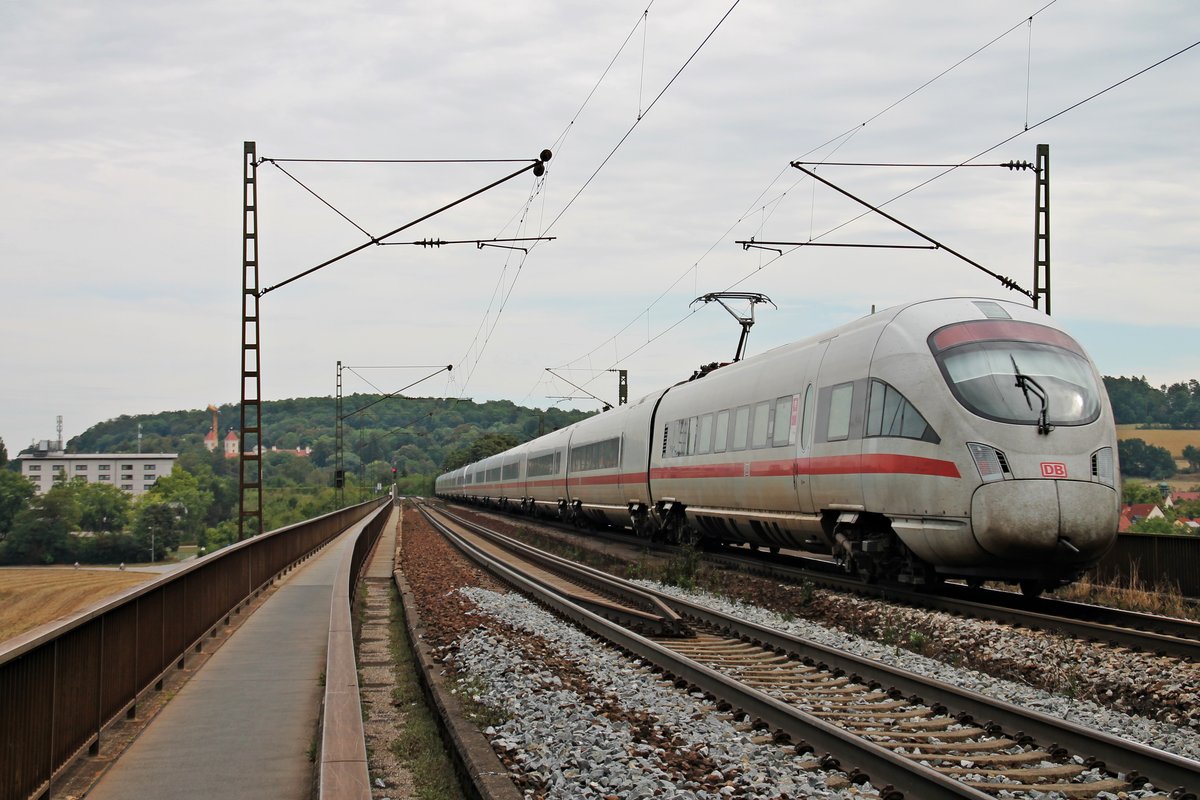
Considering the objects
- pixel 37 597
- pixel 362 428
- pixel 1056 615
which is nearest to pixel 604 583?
pixel 1056 615

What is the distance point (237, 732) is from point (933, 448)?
28.0 feet

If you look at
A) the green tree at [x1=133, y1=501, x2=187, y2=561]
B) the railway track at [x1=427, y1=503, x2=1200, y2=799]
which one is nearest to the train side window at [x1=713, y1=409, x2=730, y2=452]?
the railway track at [x1=427, y1=503, x2=1200, y2=799]

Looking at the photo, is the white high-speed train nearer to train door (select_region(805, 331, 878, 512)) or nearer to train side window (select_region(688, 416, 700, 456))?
train door (select_region(805, 331, 878, 512))

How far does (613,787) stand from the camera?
5.99 meters

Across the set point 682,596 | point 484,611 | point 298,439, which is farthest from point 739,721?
point 298,439

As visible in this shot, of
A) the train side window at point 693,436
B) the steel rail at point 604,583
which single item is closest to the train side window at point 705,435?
the train side window at point 693,436

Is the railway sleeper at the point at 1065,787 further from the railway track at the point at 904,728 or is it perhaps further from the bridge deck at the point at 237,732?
the bridge deck at the point at 237,732

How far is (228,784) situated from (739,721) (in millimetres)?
3421

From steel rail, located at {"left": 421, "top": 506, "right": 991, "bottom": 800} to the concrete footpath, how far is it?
112 inches

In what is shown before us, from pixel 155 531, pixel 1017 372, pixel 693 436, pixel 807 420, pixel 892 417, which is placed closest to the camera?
pixel 1017 372

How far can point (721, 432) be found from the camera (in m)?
20.5

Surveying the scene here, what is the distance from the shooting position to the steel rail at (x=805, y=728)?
18.7 feet

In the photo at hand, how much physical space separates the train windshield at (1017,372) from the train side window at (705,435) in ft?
26.0

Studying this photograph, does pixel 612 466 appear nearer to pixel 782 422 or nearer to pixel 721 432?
pixel 721 432
